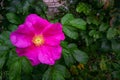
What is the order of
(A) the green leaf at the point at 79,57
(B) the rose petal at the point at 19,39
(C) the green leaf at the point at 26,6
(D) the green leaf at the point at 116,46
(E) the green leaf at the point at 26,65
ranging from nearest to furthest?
(B) the rose petal at the point at 19,39 < (E) the green leaf at the point at 26,65 < (A) the green leaf at the point at 79,57 < (C) the green leaf at the point at 26,6 < (D) the green leaf at the point at 116,46

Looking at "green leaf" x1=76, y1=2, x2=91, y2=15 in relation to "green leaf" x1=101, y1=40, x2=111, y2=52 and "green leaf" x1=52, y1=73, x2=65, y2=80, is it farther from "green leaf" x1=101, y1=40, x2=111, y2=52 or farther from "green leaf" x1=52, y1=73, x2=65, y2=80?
"green leaf" x1=52, y1=73, x2=65, y2=80

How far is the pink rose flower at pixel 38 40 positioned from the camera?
4.35ft

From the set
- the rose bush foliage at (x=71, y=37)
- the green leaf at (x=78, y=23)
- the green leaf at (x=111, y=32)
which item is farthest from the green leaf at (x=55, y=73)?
the green leaf at (x=111, y=32)

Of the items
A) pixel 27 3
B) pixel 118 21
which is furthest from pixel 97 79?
pixel 27 3

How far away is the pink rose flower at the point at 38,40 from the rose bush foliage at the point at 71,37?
39mm

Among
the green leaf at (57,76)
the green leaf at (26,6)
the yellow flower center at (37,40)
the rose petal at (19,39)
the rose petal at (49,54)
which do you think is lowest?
the green leaf at (57,76)

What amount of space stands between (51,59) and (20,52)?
0.14m

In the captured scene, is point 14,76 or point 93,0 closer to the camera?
point 14,76

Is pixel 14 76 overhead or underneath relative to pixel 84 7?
underneath

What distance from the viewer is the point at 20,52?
1334mm

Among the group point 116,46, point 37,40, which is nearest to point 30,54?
point 37,40

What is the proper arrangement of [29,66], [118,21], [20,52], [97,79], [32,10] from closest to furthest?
[20,52], [29,66], [118,21], [32,10], [97,79]

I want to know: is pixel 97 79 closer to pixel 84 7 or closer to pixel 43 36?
pixel 84 7

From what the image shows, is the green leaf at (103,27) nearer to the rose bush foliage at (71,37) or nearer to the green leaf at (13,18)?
the rose bush foliage at (71,37)
